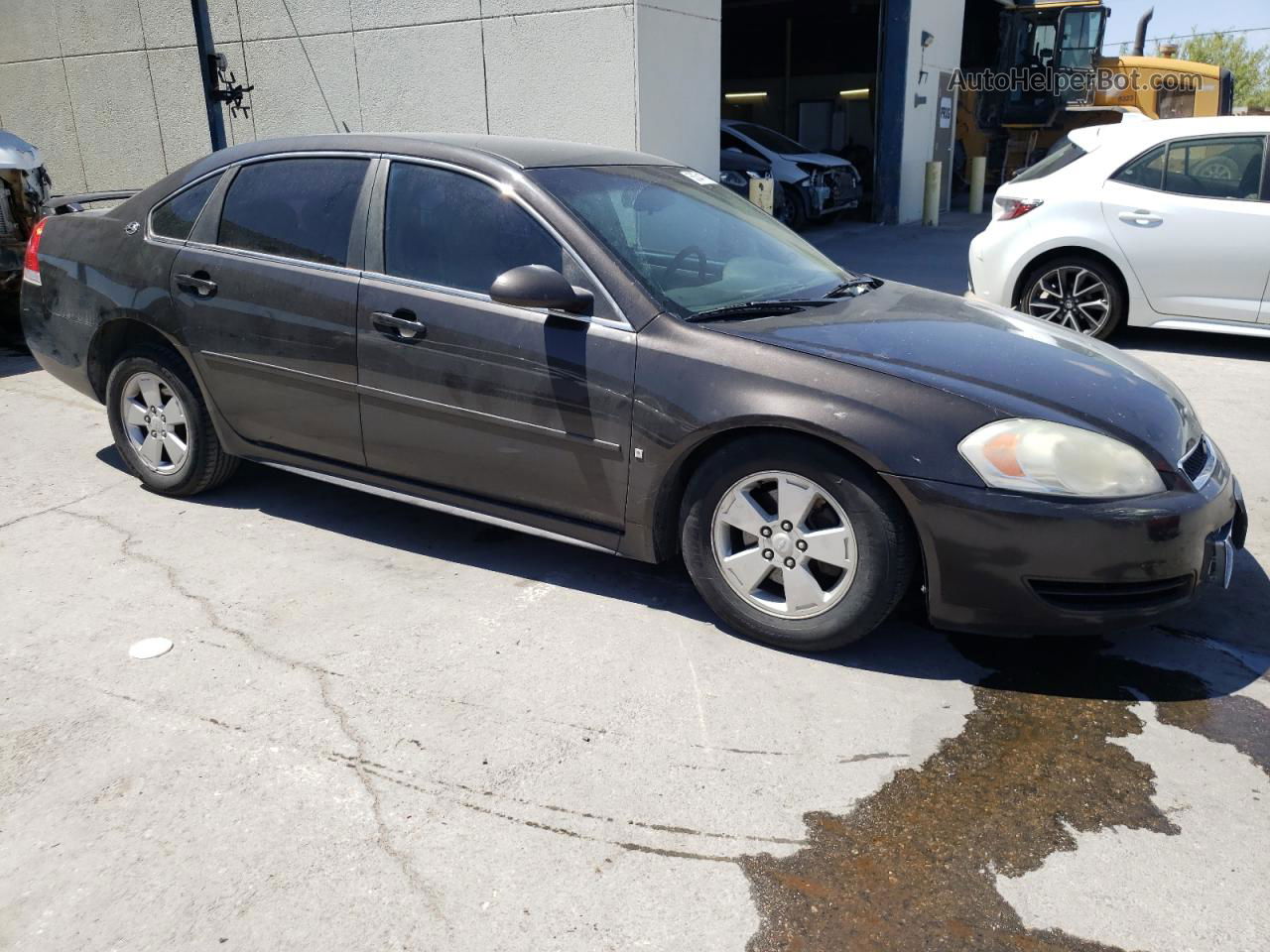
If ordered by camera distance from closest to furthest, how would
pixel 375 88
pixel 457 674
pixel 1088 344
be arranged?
pixel 457 674 → pixel 1088 344 → pixel 375 88

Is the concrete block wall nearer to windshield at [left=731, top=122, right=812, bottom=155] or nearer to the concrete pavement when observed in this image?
windshield at [left=731, top=122, right=812, bottom=155]

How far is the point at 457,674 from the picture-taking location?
3398mm

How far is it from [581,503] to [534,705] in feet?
2.59

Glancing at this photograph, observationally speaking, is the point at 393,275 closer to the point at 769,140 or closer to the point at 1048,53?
the point at 769,140

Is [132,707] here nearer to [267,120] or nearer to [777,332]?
[777,332]

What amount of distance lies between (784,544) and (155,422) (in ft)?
9.92

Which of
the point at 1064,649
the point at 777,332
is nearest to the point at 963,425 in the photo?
the point at 777,332

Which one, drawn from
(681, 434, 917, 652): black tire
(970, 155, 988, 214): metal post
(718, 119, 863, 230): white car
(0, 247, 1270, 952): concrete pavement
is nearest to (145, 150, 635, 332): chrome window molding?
(681, 434, 917, 652): black tire

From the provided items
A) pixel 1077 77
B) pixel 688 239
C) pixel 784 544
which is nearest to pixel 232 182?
pixel 688 239

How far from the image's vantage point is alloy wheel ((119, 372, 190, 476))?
475 centimetres

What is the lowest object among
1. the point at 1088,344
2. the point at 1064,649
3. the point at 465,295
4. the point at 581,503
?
the point at 1064,649

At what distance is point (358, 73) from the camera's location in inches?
481

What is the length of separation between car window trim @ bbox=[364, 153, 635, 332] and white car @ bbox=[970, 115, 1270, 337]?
509 cm

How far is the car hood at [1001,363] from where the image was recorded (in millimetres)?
3283
